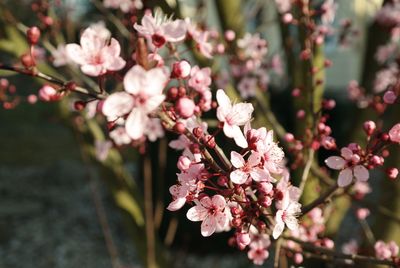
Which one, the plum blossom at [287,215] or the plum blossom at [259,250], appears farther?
the plum blossom at [259,250]

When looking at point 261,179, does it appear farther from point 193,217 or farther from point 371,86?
point 371,86

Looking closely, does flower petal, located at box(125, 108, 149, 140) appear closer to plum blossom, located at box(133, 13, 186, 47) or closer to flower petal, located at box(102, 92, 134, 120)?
flower petal, located at box(102, 92, 134, 120)

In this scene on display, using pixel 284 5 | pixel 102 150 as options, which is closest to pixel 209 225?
pixel 102 150

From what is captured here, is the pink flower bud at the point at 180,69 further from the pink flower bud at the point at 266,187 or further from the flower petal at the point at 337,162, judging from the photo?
the flower petal at the point at 337,162

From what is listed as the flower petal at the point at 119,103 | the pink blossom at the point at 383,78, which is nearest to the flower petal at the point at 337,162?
the flower petal at the point at 119,103

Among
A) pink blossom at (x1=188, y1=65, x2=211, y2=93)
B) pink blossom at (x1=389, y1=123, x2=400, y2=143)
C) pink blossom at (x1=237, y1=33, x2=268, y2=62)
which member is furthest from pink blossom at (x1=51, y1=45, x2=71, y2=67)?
pink blossom at (x1=389, y1=123, x2=400, y2=143)

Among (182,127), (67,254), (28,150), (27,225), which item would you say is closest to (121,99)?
(182,127)

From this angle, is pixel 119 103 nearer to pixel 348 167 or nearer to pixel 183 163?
pixel 183 163
